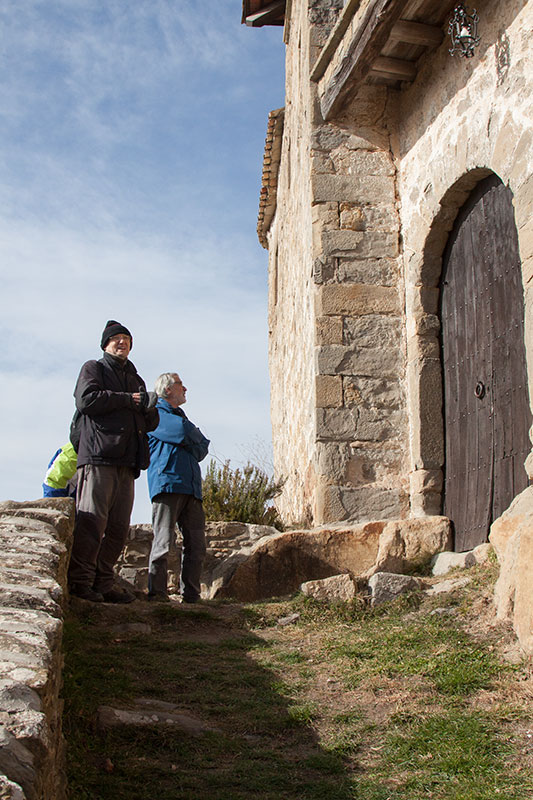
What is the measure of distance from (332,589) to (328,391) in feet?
6.19

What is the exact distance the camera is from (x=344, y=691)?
361 centimetres

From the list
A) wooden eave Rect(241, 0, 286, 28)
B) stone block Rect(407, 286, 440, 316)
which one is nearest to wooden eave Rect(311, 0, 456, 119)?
stone block Rect(407, 286, 440, 316)

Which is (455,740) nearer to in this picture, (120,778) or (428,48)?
(120,778)

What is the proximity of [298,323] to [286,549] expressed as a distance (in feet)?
10.4

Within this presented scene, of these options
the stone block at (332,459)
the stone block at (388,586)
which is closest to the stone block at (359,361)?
the stone block at (332,459)

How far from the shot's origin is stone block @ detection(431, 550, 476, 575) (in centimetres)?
534

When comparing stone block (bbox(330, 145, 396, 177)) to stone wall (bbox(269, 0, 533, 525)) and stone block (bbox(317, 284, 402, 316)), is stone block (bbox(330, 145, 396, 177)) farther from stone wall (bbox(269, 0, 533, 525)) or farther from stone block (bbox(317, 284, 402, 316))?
stone block (bbox(317, 284, 402, 316))

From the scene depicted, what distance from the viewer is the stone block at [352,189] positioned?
6.93 m

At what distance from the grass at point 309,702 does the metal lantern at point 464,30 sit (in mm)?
3400

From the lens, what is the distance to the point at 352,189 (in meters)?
6.97

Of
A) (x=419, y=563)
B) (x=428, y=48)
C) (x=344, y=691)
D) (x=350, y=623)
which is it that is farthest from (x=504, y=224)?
(x=344, y=691)

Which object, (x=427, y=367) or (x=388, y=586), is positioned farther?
(x=427, y=367)

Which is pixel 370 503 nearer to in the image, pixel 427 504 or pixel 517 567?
pixel 427 504

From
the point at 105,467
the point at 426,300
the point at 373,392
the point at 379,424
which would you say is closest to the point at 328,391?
the point at 373,392
